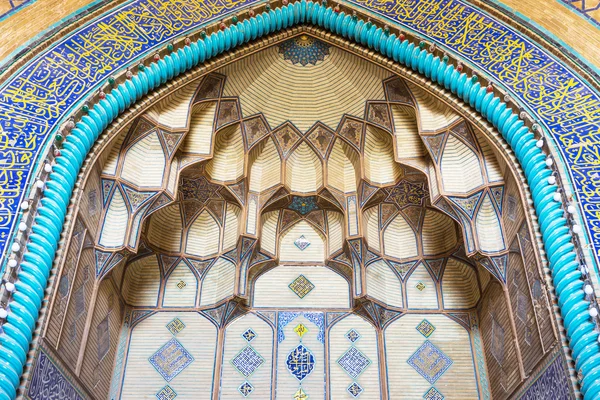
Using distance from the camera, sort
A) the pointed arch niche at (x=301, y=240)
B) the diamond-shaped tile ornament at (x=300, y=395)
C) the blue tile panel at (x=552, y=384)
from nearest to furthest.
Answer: the blue tile panel at (x=552, y=384), the pointed arch niche at (x=301, y=240), the diamond-shaped tile ornament at (x=300, y=395)

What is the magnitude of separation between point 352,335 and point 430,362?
1.20m

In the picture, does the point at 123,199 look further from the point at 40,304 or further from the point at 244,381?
the point at 244,381

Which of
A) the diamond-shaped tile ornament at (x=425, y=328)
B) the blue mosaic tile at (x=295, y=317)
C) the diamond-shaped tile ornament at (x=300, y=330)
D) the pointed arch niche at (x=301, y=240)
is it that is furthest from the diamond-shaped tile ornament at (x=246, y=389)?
the diamond-shaped tile ornament at (x=425, y=328)

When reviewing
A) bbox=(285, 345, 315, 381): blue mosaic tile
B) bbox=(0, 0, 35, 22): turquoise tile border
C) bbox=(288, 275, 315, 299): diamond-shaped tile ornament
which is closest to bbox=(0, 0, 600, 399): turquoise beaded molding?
bbox=(0, 0, 35, 22): turquoise tile border

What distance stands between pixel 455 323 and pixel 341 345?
1.77m

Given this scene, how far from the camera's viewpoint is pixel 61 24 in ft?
26.2

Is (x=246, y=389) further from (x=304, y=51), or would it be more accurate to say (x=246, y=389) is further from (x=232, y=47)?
(x=304, y=51)

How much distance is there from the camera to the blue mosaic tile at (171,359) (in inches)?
344

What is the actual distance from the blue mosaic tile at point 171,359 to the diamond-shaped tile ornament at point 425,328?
3.44 meters

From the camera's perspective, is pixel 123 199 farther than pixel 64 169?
Yes

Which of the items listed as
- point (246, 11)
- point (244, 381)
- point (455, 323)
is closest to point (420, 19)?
point (246, 11)

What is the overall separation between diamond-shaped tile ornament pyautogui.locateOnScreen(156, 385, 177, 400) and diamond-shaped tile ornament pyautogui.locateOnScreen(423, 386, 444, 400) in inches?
140

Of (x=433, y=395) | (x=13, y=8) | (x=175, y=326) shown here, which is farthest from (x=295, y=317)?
(x=13, y=8)

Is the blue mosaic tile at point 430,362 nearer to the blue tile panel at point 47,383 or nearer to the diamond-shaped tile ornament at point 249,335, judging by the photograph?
the diamond-shaped tile ornament at point 249,335
